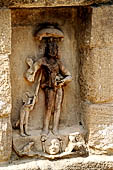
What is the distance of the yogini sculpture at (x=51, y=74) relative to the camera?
3.59 m

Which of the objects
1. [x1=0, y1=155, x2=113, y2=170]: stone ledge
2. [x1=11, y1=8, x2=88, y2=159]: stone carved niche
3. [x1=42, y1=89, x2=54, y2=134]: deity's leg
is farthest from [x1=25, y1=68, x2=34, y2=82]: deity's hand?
[x1=0, y1=155, x2=113, y2=170]: stone ledge

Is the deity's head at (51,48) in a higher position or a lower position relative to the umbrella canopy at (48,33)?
lower

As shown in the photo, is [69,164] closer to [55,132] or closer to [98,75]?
[55,132]

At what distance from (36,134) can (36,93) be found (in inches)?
14.2

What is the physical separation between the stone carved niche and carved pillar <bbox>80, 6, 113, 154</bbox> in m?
0.12

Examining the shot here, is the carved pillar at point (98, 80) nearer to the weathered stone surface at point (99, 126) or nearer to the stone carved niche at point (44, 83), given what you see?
the weathered stone surface at point (99, 126)

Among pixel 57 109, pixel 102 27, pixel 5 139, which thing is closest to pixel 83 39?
pixel 102 27

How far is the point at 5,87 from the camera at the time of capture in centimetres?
340

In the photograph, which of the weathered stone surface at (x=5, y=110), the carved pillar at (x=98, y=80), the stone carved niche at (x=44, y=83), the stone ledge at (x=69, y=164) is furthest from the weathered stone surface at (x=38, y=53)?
the stone ledge at (x=69, y=164)

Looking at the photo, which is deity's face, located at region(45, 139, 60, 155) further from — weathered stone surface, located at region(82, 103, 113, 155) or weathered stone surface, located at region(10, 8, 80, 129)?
weathered stone surface, located at region(82, 103, 113, 155)

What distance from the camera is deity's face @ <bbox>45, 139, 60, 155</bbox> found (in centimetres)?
365

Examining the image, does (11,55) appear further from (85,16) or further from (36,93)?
(85,16)

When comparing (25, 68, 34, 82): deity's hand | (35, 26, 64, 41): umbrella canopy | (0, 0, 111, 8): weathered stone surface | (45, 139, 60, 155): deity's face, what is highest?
(0, 0, 111, 8): weathered stone surface

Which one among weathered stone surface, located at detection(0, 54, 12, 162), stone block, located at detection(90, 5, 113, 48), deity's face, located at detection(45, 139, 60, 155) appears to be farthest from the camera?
deity's face, located at detection(45, 139, 60, 155)
